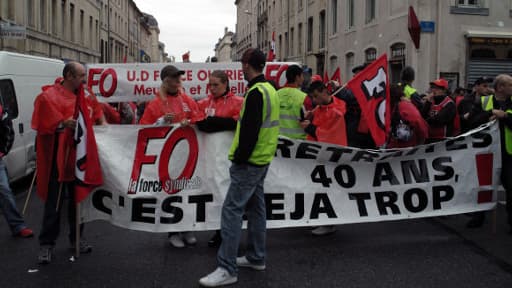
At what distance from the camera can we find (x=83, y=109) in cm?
536

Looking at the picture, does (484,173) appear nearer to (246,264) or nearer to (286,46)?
(246,264)

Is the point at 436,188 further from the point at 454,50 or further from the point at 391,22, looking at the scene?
the point at 391,22

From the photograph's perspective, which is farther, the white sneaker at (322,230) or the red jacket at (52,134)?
the white sneaker at (322,230)

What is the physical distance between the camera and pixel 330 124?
646 centimetres

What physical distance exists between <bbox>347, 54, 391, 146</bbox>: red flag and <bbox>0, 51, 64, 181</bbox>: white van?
569cm

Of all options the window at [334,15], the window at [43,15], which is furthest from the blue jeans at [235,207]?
the window at [43,15]

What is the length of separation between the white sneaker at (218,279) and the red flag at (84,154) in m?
1.60

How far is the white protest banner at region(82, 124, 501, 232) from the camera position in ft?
18.6

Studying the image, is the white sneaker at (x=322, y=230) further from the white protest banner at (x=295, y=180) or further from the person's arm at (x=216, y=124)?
the person's arm at (x=216, y=124)

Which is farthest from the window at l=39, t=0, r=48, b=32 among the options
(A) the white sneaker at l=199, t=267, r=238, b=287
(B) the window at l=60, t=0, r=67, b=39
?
(A) the white sneaker at l=199, t=267, r=238, b=287

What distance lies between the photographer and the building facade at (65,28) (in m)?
23.9

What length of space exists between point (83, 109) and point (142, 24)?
89.4 m

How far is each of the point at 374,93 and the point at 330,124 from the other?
630 mm

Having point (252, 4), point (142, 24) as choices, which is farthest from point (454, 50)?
point (142, 24)
